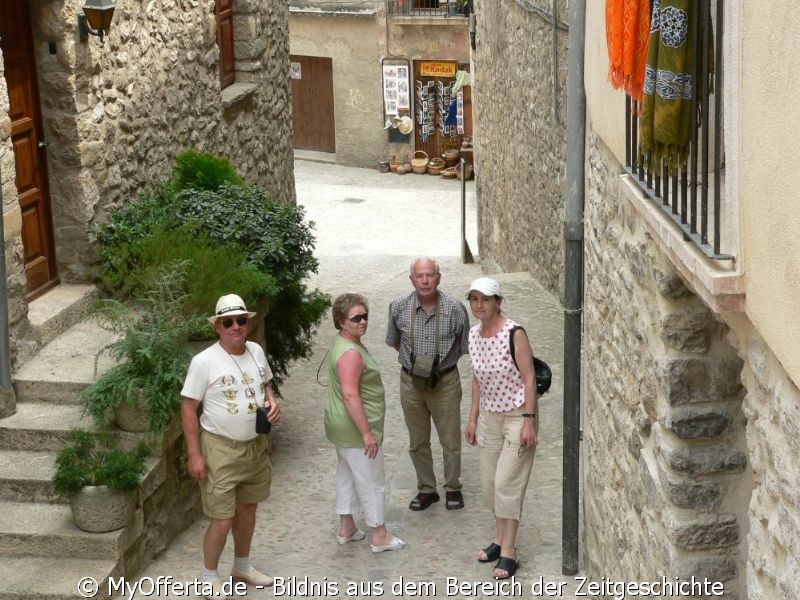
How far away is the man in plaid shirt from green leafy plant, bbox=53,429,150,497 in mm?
1458

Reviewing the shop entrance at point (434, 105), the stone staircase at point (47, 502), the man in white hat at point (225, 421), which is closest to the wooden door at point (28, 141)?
the stone staircase at point (47, 502)

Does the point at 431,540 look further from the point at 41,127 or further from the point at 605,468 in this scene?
the point at 41,127

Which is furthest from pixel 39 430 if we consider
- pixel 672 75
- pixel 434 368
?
pixel 672 75

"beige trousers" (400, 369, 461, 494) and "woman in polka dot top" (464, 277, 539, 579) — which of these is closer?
"woman in polka dot top" (464, 277, 539, 579)

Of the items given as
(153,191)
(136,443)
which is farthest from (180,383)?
(153,191)

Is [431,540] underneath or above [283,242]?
underneath

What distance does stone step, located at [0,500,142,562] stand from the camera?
6.20m

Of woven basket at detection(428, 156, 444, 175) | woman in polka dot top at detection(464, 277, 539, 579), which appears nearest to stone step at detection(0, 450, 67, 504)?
woman in polka dot top at detection(464, 277, 539, 579)

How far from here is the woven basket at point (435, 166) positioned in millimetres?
25469

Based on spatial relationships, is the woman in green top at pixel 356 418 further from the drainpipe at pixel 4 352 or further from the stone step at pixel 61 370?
the drainpipe at pixel 4 352

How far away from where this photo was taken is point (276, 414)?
20.0ft

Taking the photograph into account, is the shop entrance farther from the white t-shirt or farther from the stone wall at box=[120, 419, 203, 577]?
the white t-shirt

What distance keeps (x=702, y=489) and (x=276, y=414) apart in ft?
7.99

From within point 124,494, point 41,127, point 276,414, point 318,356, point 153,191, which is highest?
point 41,127
